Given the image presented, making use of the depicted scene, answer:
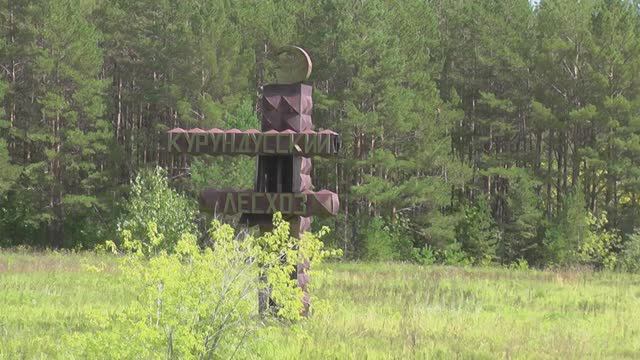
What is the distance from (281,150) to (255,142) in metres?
0.47

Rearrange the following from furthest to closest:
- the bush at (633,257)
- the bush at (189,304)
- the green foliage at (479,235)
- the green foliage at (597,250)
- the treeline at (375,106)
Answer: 1. the green foliage at (479,235)
2. the treeline at (375,106)
3. the green foliage at (597,250)
4. the bush at (633,257)
5. the bush at (189,304)

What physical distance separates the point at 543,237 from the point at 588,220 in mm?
2353

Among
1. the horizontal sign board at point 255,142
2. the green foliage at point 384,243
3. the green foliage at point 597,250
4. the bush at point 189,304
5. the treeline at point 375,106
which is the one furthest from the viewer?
the treeline at point 375,106

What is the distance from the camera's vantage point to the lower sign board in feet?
40.3

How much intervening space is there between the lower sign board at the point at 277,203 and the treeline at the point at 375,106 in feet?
60.1

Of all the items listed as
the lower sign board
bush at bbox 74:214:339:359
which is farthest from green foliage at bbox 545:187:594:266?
bush at bbox 74:214:339:359

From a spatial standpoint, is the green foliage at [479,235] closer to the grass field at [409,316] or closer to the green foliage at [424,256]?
the green foliage at [424,256]

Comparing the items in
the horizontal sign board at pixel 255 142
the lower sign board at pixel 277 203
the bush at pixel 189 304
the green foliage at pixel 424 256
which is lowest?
the green foliage at pixel 424 256

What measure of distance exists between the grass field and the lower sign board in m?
1.80

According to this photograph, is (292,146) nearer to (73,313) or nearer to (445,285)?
(73,313)

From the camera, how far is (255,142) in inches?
492

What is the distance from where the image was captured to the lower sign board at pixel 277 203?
1227 cm

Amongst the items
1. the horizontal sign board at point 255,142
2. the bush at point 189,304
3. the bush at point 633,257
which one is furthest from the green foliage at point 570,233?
the bush at point 189,304

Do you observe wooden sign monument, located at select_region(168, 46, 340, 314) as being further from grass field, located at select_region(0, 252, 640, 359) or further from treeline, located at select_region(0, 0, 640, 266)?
treeline, located at select_region(0, 0, 640, 266)
